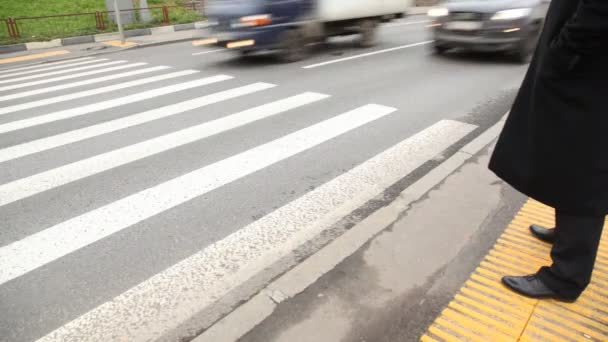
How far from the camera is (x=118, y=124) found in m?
6.47

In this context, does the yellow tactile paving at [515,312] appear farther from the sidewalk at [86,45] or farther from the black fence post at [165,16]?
the black fence post at [165,16]

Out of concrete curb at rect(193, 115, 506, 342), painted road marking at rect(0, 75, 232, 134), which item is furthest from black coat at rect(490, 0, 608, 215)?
painted road marking at rect(0, 75, 232, 134)

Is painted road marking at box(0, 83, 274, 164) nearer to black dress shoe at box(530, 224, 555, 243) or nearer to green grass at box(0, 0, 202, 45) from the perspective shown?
black dress shoe at box(530, 224, 555, 243)

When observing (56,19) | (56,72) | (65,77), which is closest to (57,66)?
(56,72)

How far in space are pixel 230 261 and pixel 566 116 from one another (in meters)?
2.35

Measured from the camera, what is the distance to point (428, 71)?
29.9 feet

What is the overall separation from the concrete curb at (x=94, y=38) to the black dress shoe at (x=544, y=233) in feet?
42.1

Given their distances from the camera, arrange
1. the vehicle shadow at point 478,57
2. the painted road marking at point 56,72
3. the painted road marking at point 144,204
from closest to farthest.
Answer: the painted road marking at point 144,204
the vehicle shadow at point 478,57
the painted road marking at point 56,72

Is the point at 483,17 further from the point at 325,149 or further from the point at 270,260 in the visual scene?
the point at 270,260

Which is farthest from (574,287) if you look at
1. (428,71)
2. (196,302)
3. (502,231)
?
(428,71)

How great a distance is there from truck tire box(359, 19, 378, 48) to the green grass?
10321 mm

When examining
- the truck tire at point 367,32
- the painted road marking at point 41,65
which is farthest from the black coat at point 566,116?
the painted road marking at point 41,65

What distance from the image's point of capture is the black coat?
1969mm

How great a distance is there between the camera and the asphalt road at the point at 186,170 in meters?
2.98
